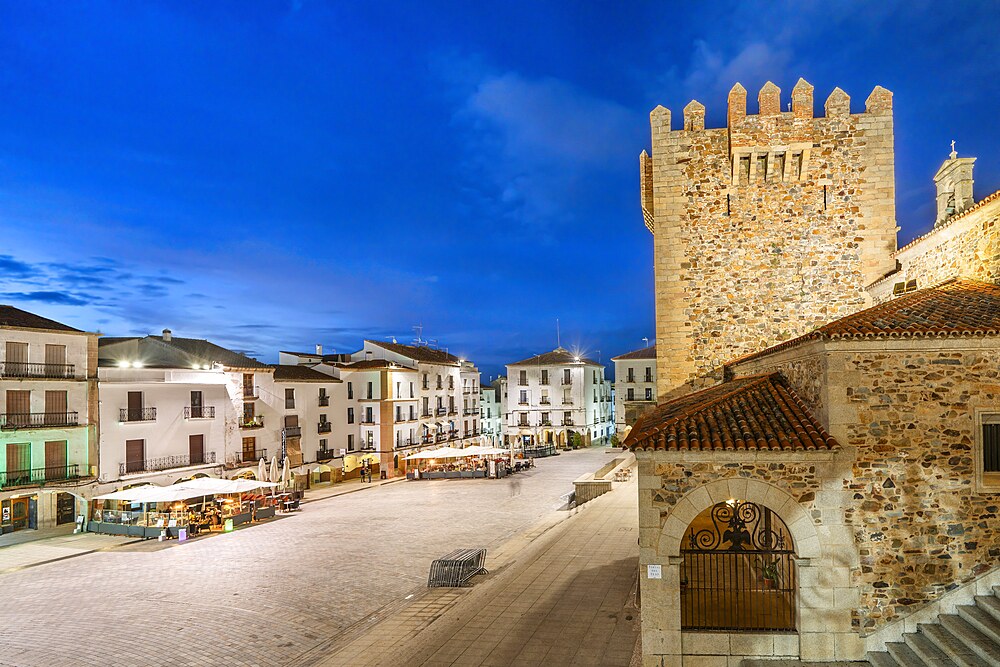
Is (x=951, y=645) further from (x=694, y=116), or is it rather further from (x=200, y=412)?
(x=200, y=412)

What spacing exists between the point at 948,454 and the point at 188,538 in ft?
75.4

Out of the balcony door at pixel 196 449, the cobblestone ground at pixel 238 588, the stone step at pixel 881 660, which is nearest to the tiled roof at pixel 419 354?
the balcony door at pixel 196 449

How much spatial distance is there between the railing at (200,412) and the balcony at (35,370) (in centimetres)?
562

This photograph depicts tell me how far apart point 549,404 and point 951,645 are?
53092 mm

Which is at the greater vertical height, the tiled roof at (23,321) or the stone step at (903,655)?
the tiled roof at (23,321)

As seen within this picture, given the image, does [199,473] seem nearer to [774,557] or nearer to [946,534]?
[774,557]

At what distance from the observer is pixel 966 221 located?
39.4ft

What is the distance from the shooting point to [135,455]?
2808cm

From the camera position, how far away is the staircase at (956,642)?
7.62 metres

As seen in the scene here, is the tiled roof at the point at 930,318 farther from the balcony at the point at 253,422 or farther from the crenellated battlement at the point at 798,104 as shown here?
the balcony at the point at 253,422

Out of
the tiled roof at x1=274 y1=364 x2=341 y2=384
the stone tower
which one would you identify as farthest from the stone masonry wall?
the tiled roof at x1=274 y1=364 x2=341 y2=384

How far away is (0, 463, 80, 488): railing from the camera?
79.2ft

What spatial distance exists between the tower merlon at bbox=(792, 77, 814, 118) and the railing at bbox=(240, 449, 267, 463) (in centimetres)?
3004

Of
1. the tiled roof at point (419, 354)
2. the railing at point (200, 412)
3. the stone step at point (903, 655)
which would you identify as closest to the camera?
the stone step at point (903, 655)
